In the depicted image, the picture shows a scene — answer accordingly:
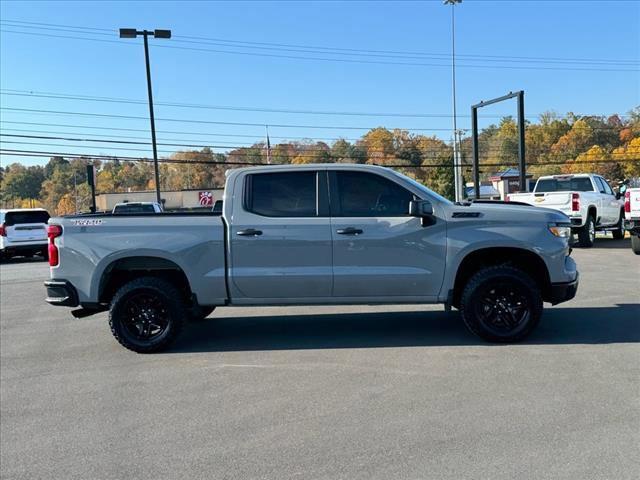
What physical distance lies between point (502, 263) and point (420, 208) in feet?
4.14

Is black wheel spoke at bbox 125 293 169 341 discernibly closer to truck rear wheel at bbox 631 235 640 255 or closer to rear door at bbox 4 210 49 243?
truck rear wheel at bbox 631 235 640 255

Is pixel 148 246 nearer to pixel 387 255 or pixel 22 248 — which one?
pixel 387 255

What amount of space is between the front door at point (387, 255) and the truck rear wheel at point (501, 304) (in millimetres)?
418

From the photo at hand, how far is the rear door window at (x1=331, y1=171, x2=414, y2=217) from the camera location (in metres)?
6.14

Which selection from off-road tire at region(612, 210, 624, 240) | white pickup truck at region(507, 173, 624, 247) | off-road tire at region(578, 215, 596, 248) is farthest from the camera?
off-road tire at region(612, 210, 624, 240)

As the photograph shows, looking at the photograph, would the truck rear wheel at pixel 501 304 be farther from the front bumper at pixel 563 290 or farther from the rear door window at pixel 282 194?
the rear door window at pixel 282 194

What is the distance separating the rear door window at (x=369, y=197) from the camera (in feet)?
20.1

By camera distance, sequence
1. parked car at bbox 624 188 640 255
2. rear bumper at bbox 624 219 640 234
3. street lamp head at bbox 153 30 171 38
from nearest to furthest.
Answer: parked car at bbox 624 188 640 255 → rear bumper at bbox 624 219 640 234 → street lamp head at bbox 153 30 171 38

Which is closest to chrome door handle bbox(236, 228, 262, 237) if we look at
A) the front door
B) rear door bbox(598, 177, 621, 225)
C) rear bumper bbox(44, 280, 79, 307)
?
the front door

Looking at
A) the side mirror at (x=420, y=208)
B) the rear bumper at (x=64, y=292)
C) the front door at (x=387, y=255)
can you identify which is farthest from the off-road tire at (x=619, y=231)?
the rear bumper at (x=64, y=292)

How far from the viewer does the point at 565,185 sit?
1711 cm

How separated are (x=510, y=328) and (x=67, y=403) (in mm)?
4476

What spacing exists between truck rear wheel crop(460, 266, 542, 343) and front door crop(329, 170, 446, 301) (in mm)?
418

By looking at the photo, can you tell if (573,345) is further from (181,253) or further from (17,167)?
(17,167)
